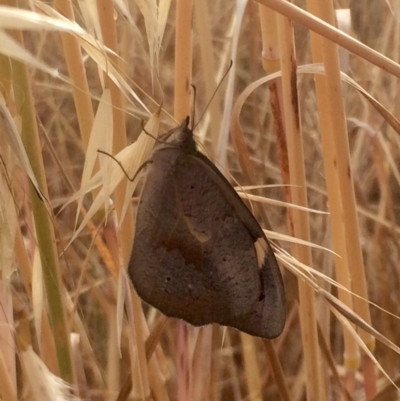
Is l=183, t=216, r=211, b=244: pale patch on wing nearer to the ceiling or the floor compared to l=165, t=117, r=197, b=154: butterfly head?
nearer to the floor

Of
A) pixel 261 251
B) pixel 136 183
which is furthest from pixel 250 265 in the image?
pixel 136 183

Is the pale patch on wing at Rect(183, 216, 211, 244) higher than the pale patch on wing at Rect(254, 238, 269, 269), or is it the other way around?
the pale patch on wing at Rect(183, 216, 211, 244)

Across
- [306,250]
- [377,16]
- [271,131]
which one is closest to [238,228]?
[306,250]

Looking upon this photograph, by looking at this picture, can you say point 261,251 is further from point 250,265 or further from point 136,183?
point 136,183

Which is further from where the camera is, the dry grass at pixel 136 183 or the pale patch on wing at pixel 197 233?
the pale patch on wing at pixel 197 233

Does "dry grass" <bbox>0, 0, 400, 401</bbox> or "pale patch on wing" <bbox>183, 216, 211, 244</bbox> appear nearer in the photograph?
"dry grass" <bbox>0, 0, 400, 401</bbox>

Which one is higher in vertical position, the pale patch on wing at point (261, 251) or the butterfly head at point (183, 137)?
the butterfly head at point (183, 137)

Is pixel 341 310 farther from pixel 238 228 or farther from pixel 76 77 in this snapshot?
pixel 76 77
